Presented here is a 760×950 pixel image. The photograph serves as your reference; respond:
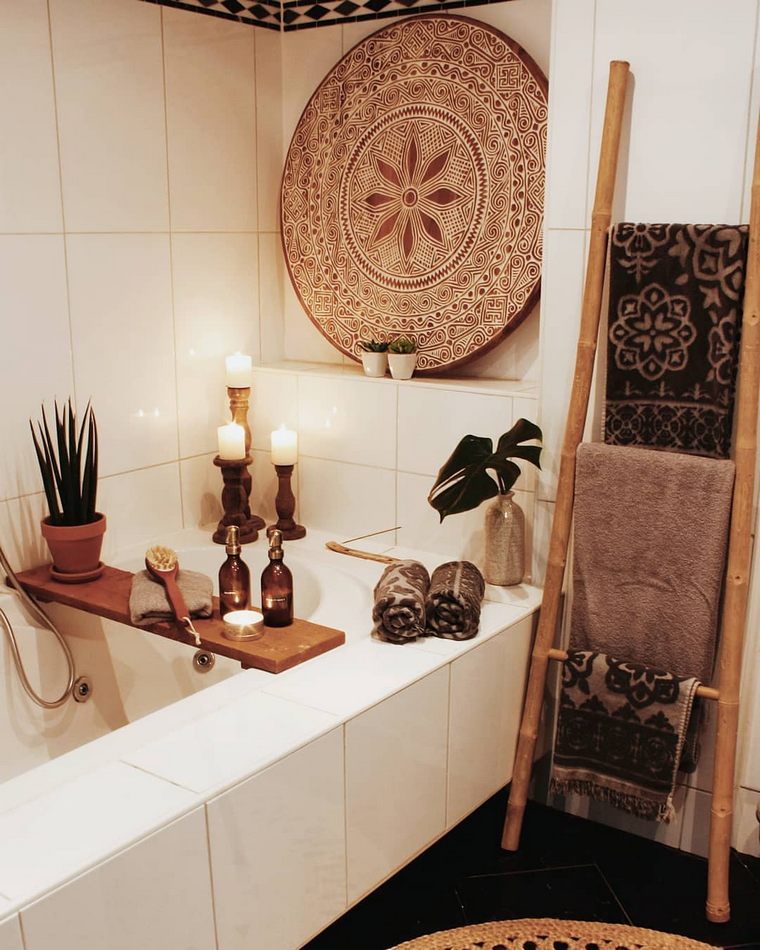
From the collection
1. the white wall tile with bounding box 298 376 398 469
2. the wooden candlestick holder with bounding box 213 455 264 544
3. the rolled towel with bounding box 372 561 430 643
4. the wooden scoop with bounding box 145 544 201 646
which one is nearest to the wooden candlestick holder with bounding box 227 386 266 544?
the wooden candlestick holder with bounding box 213 455 264 544

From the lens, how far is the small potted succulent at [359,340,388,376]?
2.64m

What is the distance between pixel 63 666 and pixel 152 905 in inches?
39.3

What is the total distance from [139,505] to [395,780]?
1.12m

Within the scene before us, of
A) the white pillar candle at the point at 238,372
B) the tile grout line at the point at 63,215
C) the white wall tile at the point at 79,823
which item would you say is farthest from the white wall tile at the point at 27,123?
the white wall tile at the point at 79,823

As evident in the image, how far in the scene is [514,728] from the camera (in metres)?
2.28

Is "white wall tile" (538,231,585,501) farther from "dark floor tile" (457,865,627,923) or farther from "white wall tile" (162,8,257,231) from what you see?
"white wall tile" (162,8,257,231)

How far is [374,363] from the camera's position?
8.66 ft

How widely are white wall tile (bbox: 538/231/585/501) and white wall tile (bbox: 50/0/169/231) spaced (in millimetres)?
1027

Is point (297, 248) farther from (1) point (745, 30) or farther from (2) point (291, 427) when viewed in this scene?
(1) point (745, 30)

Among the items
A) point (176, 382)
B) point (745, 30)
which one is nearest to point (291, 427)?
point (176, 382)

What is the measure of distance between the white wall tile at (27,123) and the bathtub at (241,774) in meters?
0.88

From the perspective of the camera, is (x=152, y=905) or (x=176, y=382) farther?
(x=176, y=382)

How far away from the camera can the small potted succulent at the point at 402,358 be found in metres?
2.60

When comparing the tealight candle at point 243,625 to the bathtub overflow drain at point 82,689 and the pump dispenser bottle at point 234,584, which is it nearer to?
the pump dispenser bottle at point 234,584
